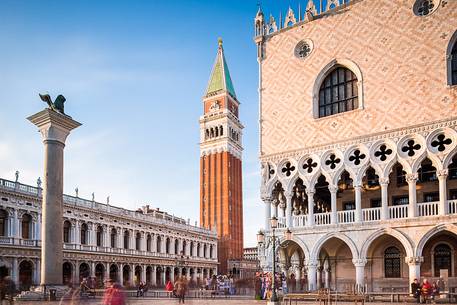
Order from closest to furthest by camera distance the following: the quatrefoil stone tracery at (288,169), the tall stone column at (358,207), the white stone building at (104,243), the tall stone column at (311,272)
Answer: the tall stone column at (358,207) < the tall stone column at (311,272) < the quatrefoil stone tracery at (288,169) < the white stone building at (104,243)

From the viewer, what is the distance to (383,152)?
2459 cm

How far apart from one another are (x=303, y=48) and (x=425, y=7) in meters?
7.11

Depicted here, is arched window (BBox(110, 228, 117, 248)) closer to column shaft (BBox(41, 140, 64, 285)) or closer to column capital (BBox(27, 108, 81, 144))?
column shaft (BBox(41, 140, 64, 285))

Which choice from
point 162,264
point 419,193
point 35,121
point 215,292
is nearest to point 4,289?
point 35,121

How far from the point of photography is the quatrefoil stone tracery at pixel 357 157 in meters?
25.2

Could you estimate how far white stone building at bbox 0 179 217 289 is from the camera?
126 ft

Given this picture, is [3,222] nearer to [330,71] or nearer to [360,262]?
[330,71]

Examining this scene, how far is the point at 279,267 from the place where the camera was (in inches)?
1177

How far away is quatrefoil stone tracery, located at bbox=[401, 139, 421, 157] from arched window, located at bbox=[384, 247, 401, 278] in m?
5.32

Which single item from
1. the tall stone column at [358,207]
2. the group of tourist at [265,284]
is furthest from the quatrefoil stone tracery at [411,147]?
the group of tourist at [265,284]

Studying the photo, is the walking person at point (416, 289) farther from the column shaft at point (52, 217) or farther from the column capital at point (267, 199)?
the column shaft at point (52, 217)

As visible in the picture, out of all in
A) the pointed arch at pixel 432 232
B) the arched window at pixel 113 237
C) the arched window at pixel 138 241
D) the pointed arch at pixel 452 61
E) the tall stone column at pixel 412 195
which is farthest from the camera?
the arched window at pixel 138 241

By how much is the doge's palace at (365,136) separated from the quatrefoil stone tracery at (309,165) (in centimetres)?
7

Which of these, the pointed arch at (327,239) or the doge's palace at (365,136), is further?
the pointed arch at (327,239)
